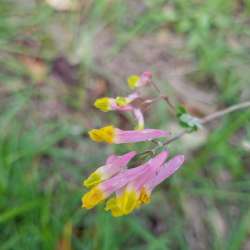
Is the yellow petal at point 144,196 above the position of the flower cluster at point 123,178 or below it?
below

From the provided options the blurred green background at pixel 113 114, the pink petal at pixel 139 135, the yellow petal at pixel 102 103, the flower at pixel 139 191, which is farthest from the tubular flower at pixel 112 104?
the blurred green background at pixel 113 114

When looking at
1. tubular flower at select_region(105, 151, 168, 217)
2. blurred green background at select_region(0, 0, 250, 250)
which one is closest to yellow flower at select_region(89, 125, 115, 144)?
tubular flower at select_region(105, 151, 168, 217)

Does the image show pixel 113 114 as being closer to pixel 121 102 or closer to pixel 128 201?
pixel 121 102

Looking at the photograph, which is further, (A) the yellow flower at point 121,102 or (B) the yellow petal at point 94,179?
(A) the yellow flower at point 121,102

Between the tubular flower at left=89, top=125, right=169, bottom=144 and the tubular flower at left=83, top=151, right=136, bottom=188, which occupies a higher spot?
the tubular flower at left=89, top=125, right=169, bottom=144

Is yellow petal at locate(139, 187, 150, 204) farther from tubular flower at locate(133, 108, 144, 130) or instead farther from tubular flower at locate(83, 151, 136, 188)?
tubular flower at locate(133, 108, 144, 130)

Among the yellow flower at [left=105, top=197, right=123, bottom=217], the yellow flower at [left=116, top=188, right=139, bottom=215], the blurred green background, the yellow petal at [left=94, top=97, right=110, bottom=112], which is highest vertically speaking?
the yellow petal at [left=94, top=97, right=110, bottom=112]

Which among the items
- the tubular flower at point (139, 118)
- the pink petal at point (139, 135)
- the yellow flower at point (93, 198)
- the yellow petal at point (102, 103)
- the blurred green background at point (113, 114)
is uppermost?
the yellow petal at point (102, 103)

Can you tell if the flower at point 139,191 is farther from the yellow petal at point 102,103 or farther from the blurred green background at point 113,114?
the blurred green background at point 113,114
